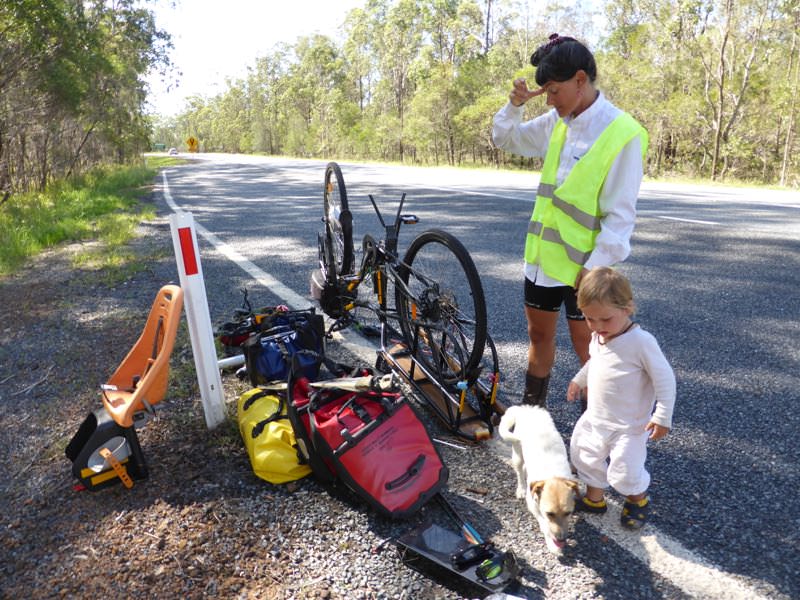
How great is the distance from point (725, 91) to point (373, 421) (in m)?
31.8

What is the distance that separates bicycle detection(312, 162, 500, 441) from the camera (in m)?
3.15

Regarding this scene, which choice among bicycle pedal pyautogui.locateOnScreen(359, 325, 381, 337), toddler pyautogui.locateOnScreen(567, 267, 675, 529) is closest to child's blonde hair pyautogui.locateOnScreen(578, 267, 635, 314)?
toddler pyautogui.locateOnScreen(567, 267, 675, 529)

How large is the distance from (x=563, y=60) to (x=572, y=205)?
64 cm

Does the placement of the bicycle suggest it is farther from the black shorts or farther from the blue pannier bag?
the blue pannier bag

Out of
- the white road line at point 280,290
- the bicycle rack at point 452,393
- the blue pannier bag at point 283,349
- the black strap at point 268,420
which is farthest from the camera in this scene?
the white road line at point 280,290

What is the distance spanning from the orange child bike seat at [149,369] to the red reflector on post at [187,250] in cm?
12

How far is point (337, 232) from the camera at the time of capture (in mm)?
4973

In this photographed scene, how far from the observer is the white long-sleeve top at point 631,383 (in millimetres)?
2256

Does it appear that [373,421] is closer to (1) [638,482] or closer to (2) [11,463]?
(1) [638,482]

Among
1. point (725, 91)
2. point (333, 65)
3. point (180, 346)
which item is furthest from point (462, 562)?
point (333, 65)

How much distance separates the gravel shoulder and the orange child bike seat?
326 millimetres

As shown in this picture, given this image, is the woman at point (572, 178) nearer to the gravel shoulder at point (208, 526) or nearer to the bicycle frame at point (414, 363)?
the bicycle frame at point (414, 363)

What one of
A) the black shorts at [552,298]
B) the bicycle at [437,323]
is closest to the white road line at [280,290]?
the bicycle at [437,323]

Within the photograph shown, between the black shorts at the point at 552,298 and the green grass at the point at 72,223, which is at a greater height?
the black shorts at the point at 552,298
